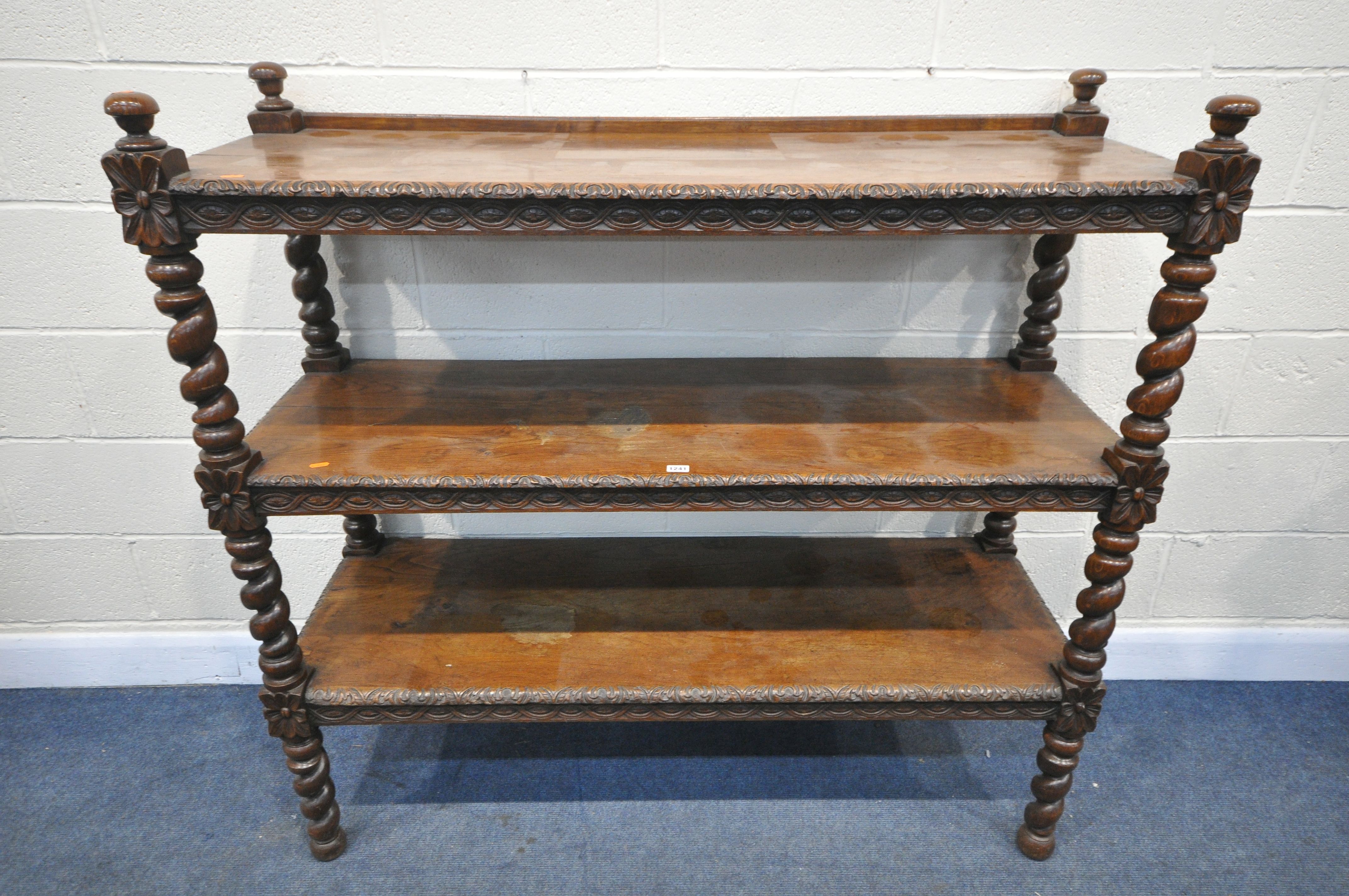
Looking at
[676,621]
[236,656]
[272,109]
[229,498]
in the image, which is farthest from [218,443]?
[236,656]

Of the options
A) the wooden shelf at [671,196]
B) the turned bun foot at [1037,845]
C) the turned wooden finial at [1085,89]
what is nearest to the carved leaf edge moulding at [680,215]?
the wooden shelf at [671,196]

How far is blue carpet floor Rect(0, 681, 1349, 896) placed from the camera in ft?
5.08

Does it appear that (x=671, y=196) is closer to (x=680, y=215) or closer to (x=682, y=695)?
(x=680, y=215)

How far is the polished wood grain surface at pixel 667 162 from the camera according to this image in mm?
1082

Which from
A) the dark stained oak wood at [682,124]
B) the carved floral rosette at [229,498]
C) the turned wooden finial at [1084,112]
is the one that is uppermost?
the turned wooden finial at [1084,112]

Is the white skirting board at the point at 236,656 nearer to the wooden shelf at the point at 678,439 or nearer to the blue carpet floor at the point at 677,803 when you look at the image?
the blue carpet floor at the point at 677,803

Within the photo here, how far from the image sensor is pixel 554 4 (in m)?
1.45

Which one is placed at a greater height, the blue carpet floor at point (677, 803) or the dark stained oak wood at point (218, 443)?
the dark stained oak wood at point (218, 443)

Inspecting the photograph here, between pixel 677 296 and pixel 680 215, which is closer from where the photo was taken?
pixel 680 215

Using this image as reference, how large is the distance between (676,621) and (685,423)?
0.39 metres

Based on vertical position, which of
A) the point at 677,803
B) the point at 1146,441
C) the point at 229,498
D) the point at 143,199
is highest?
the point at 143,199

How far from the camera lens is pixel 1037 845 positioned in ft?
5.15

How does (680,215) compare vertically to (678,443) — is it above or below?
above

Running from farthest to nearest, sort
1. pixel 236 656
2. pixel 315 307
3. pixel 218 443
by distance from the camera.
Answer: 1. pixel 236 656
2. pixel 315 307
3. pixel 218 443
